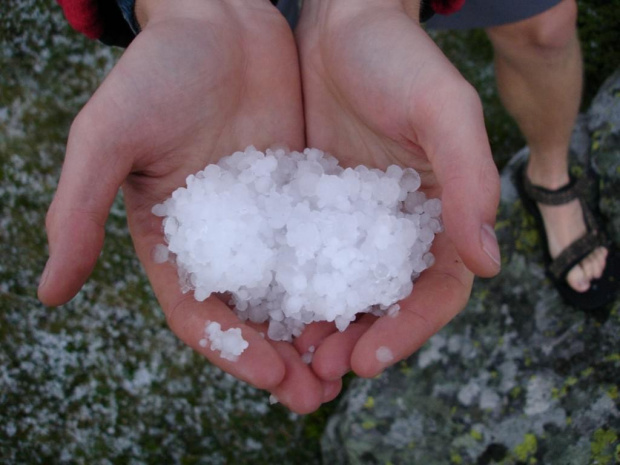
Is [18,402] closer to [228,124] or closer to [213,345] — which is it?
[213,345]

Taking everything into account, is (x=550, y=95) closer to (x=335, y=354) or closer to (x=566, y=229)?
(x=566, y=229)

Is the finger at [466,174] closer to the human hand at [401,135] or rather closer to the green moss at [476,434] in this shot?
the human hand at [401,135]

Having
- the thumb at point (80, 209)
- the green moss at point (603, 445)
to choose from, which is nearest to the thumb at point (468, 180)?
the thumb at point (80, 209)

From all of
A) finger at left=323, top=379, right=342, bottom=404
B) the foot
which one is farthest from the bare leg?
finger at left=323, top=379, right=342, bottom=404

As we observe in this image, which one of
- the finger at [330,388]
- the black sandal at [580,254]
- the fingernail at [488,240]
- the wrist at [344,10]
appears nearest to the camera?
the fingernail at [488,240]

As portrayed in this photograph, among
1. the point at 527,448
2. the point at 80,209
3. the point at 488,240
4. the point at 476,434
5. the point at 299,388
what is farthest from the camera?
the point at 476,434

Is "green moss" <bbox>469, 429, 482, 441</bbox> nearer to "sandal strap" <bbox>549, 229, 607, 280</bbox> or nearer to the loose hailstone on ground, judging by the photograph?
"sandal strap" <bbox>549, 229, 607, 280</bbox>

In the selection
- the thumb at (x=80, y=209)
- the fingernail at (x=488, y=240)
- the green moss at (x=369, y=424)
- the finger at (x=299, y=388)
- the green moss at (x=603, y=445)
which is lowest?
the green moss at (x=369, y=424)

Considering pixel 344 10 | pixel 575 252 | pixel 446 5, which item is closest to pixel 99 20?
pixel 344 10
